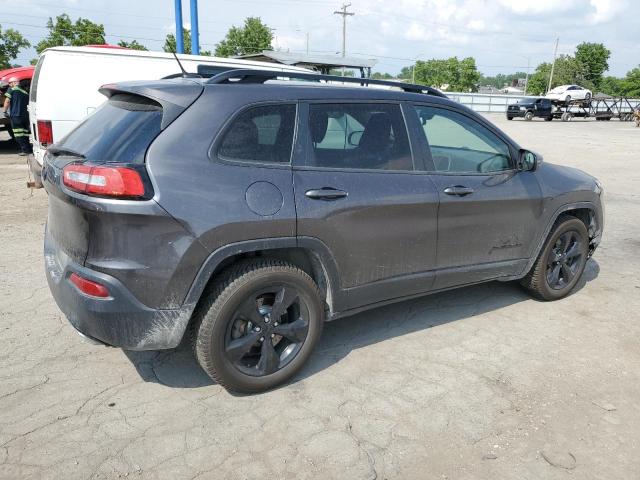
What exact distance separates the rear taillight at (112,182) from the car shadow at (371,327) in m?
1.28

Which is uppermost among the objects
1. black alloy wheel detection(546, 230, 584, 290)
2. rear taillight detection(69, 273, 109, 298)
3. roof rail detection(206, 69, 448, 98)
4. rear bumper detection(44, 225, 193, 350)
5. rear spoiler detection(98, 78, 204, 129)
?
roof rail detection(206, 69, 448, 98)

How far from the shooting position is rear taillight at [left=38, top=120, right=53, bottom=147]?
7.16 m

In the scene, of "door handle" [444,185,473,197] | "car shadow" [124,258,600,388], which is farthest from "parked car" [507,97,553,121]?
"door handle" [444,185,473,197]

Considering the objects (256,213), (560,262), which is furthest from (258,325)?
(560,262)

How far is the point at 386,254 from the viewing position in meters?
3.50

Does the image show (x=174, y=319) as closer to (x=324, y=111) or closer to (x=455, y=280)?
(x=324, y=111)

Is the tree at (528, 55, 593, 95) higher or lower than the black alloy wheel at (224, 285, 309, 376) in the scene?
higher

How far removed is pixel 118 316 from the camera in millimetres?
2746

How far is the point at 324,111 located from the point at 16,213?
5.73 metres

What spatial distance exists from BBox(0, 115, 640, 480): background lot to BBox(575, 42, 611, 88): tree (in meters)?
85.6

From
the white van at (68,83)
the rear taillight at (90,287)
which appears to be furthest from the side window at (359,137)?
the white van at (68,83)

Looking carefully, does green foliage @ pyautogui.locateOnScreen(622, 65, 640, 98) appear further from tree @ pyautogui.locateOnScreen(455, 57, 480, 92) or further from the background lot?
the background lot

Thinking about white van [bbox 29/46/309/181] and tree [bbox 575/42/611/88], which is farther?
tree [bbox 575/42/611/88]

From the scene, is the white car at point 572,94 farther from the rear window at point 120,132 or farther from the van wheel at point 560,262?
the rear window at point 120,132
